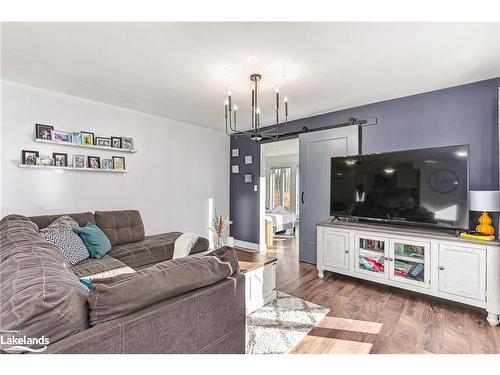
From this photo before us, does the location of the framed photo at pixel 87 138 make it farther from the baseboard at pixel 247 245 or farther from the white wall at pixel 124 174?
the baseboard at pixel 247 245

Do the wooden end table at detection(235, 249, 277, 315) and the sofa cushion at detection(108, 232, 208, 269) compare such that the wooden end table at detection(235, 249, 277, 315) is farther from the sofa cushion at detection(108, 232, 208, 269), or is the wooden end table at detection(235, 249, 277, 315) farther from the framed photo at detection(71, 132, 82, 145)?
the framed photo at detection(71, 132, 82, 145)

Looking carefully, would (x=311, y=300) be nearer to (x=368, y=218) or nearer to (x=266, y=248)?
(x=368, y=218)

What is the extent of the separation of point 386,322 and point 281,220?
157 inches

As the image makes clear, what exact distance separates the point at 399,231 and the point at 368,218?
17.4 inches

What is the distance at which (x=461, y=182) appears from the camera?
2.54m

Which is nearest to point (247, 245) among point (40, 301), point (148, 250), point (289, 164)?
point (148, 250)

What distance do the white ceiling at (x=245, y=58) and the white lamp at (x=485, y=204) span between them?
48.4 inches

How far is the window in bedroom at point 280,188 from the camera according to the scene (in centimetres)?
825

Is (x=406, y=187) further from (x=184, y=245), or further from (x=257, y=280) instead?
(x=184, y=245)
